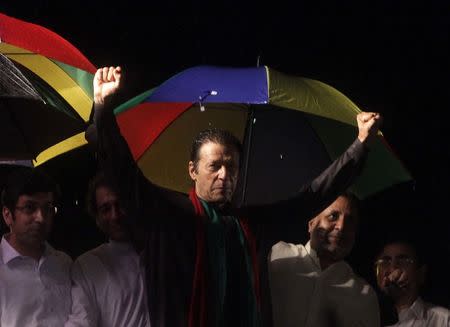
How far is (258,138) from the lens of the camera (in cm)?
478

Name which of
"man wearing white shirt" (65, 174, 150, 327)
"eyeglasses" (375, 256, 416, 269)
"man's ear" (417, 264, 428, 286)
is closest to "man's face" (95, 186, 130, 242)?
"man wearing white shirt" (65, 174, 150, 327)

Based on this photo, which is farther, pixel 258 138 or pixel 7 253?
pixel 258 138

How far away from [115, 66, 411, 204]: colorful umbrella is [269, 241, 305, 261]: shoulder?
0.25 m

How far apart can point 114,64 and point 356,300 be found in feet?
5.21

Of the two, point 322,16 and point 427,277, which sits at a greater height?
point 322,16

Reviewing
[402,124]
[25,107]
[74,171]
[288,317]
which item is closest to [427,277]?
[402,124]

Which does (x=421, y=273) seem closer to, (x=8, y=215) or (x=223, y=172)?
(x=223, y=172)

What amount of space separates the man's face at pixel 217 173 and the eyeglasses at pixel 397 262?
1.27 m

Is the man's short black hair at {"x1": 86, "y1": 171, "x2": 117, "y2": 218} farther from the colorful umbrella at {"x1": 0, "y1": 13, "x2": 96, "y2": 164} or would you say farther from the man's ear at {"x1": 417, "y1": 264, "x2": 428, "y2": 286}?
the man's ear at {"x1": 417, "y1": 264, "x2": 428, "y2": 286}

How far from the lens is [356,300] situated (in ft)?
15.0

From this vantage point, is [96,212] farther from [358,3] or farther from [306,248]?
[358,3]

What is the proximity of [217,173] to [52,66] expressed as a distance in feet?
3.13

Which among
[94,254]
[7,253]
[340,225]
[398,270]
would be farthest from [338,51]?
[7,253]

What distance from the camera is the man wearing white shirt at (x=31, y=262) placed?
4.27 m
